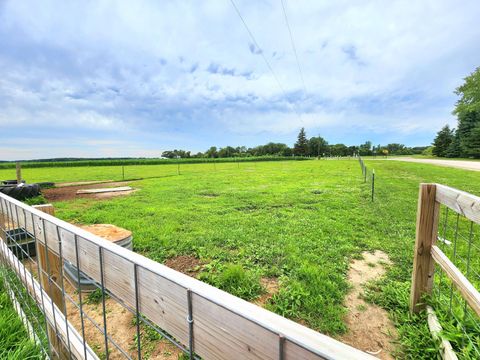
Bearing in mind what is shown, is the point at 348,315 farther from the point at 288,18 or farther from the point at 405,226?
the point at 288,18

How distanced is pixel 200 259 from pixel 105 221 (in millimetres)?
3464

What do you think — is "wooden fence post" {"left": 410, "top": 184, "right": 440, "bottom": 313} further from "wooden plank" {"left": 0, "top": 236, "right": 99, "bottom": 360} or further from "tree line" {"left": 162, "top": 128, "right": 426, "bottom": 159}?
"tree line" {"left": 162, "top": 128, "right": 426, "bottom": 159}

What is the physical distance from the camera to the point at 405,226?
16.3 feet

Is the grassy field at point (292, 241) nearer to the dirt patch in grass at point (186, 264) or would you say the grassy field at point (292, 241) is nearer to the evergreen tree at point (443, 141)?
the dirt patch in grass at point (186, 264)

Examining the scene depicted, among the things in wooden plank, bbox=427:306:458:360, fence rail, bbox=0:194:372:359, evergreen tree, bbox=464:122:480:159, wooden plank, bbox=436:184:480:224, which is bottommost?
wooden plank, bbox=427:306:458:360

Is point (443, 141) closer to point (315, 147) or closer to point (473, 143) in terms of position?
point (473, 143)

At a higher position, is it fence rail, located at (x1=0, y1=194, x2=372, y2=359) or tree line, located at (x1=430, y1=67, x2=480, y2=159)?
tree line, located at (x1=430, y1=67, x2=480, y2=159)

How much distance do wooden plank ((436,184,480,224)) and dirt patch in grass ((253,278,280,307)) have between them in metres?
1.91

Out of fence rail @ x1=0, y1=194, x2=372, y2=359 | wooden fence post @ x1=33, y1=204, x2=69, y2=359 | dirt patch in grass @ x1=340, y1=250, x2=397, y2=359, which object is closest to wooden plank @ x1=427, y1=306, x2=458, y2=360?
dirt patch in grass @ x1=340, y1=250, x2=397, y2=359

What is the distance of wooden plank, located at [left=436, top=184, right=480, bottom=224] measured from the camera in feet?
4.57

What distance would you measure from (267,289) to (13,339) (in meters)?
2.40

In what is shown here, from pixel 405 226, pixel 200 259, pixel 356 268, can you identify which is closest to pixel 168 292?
pixel 200 259

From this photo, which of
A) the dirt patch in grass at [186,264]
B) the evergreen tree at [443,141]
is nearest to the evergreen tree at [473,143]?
the evergreen tree at [443,141]

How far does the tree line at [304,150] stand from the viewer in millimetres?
82000
